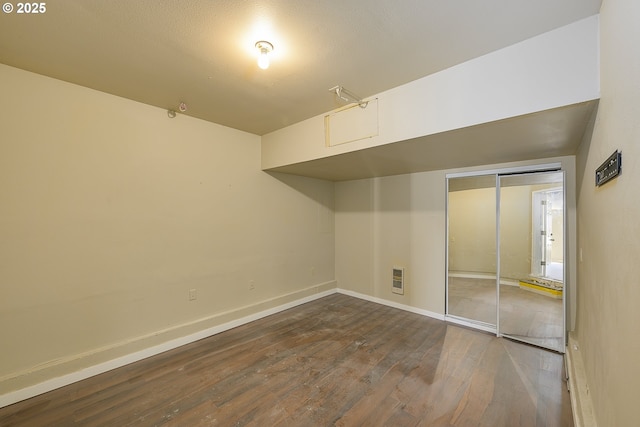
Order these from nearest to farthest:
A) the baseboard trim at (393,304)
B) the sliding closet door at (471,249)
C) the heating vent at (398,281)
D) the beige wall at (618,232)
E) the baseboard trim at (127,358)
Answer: the beige wall at (618,232) < the baseboard trim at (127,358) < the sliding closet door at (471,249) < the baseboard trim at (393,304) < the heating vent at (398,281)

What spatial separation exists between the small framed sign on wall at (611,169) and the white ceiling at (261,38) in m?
0.94

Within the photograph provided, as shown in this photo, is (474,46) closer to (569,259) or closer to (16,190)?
(569,259)

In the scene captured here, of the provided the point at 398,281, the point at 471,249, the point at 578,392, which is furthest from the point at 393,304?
the point at 578,392

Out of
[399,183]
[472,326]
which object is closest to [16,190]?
A: [399,183]

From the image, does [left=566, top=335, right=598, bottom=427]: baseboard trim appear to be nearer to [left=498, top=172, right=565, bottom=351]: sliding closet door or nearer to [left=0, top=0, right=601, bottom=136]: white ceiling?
[left=498, top=172, right=565, bottom=351]: sliding closet door

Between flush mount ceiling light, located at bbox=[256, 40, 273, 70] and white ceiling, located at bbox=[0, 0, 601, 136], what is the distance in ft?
0.17

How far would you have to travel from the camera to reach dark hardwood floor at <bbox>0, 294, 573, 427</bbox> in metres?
1.90

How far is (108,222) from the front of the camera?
2.53m

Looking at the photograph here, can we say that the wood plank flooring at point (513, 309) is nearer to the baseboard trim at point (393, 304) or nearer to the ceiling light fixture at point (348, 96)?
the baseboard trim at point (393, 304)

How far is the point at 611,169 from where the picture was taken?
122 cm

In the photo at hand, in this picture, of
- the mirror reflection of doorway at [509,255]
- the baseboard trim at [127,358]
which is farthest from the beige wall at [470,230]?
the baseboard trim at [127,358]

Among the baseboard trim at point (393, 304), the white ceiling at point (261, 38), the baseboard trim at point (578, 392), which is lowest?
the baseboard trim at point (393, 304)

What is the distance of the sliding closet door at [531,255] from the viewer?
9.71ft

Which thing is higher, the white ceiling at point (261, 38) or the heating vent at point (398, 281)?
the white ceiling at point (261, 38)
